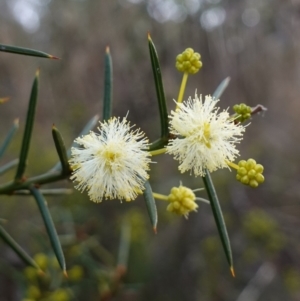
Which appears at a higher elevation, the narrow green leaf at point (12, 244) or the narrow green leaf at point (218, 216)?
the narrow green leaf at point (218, 216)

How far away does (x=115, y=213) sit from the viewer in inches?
148

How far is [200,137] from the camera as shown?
2.99ft

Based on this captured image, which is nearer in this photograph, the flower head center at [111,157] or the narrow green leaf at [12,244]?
the flower head center at [111,157]

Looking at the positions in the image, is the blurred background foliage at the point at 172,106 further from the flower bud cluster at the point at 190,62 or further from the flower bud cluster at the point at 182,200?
the flower bud cluster at the point at 190,62

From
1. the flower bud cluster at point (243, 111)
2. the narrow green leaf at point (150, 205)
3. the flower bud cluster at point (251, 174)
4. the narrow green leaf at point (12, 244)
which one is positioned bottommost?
the narrow green leaf at point (12, 244)

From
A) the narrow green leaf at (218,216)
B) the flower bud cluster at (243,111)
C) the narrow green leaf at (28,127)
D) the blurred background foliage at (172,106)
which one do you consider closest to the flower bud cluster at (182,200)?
the narrow green leaf at (218,216)

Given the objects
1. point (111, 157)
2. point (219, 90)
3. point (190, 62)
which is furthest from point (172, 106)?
point (111, 157)

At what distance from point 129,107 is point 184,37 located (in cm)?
88

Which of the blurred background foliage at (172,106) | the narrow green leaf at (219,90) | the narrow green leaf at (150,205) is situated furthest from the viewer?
the blurred background foliage at (172,106)

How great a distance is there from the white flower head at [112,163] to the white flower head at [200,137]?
8 cm

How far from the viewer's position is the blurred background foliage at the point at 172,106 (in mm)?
3412

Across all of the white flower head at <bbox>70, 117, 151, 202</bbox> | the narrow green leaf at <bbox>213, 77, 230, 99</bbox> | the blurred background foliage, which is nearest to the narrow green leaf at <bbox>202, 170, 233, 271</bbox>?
the white flower head at <bbox>70, 117, 151, 202</bbox>

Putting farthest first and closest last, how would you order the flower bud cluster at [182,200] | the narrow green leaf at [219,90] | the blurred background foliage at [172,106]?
the blurred background foliage at [172,106]
the narrow green leaf at [219,90]
the flower bud cluster at [182,200]

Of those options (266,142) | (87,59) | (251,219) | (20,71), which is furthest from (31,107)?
(20,71)
